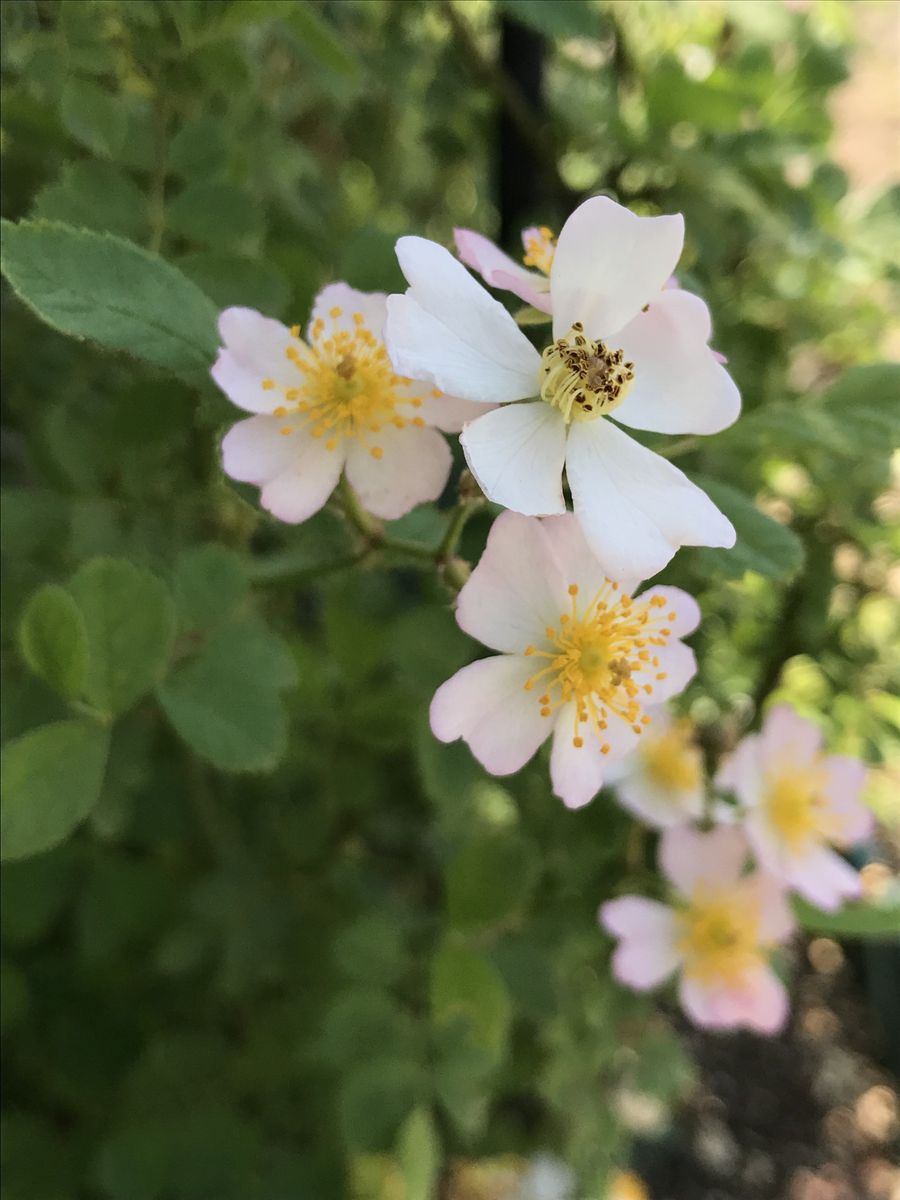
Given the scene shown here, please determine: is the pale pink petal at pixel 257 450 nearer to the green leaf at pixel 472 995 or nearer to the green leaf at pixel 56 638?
the green leaf at pixel 56 638

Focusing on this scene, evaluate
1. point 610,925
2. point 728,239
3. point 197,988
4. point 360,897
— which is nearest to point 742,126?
point 728,239

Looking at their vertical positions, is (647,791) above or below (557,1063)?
above

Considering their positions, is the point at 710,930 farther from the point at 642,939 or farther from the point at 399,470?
the point at 399,470

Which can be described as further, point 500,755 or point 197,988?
point 197,988

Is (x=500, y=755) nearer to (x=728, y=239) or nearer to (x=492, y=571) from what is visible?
(x=492, y=571)

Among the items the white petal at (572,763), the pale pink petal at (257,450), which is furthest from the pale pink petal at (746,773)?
the pale pink petal at (257,450)

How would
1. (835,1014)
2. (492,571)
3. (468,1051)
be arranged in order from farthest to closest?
(835,1014)
(468,1051)
(492,571)

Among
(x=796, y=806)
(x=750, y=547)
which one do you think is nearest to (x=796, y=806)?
(x=796, y=806)
